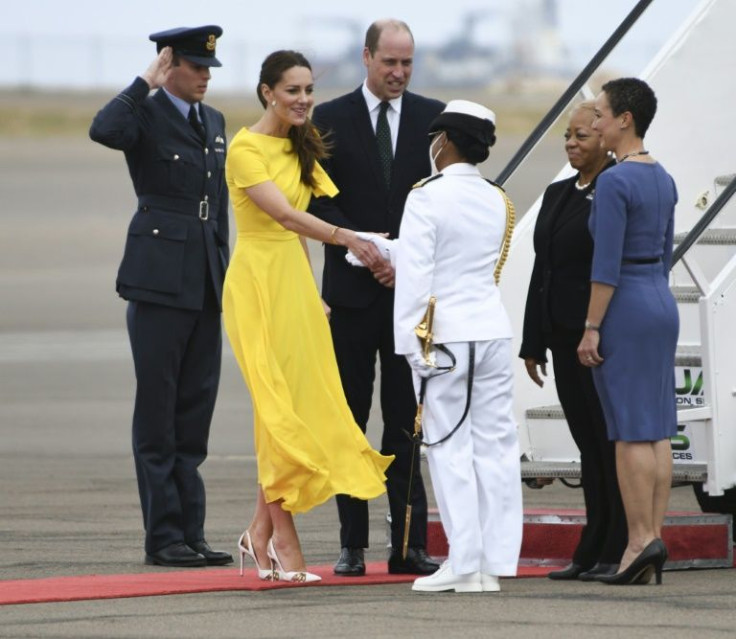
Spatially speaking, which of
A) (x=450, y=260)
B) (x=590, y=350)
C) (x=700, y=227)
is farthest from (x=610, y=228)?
(x=700, y=227)

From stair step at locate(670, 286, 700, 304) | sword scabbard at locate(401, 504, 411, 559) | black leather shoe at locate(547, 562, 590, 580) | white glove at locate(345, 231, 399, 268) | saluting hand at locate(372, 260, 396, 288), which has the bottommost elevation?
black leather shoe at locate(547, 562, 590, 580)

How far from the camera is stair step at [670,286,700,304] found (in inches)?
343

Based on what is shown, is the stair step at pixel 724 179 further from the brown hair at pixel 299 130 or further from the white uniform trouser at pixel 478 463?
the white uniform trouser at pixel 478 463

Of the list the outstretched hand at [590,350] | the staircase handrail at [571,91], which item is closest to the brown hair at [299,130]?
the outstretched hand at [590,350]

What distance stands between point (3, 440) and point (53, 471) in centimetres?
155

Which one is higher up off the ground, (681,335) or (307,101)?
(307,101)

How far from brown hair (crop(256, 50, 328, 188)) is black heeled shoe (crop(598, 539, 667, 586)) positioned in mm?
1798

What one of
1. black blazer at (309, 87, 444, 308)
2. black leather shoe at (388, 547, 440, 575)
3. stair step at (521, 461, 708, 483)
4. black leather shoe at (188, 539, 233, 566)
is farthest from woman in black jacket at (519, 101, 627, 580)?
black leather shoe at (188, 539, 233, 566)

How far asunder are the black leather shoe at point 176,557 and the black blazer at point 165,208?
95 centimetres

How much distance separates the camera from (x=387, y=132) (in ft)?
25.2

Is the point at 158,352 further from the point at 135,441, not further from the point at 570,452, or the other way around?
the point at 570,452

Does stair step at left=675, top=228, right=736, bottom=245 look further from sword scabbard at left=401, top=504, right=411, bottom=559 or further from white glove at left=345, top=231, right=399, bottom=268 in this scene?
sword scabbard at left=401, top=504, right=411, bottom=559

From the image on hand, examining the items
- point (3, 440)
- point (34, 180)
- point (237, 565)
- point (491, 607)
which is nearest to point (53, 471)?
point (3, 440)

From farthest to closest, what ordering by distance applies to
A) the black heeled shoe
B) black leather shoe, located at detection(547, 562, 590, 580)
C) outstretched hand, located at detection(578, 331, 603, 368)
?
black leather shoe, located at detection(547, 562, 590, 580) → outstretched hand, located at detection(578, 331, 603, 368) → the black heeled shoe
